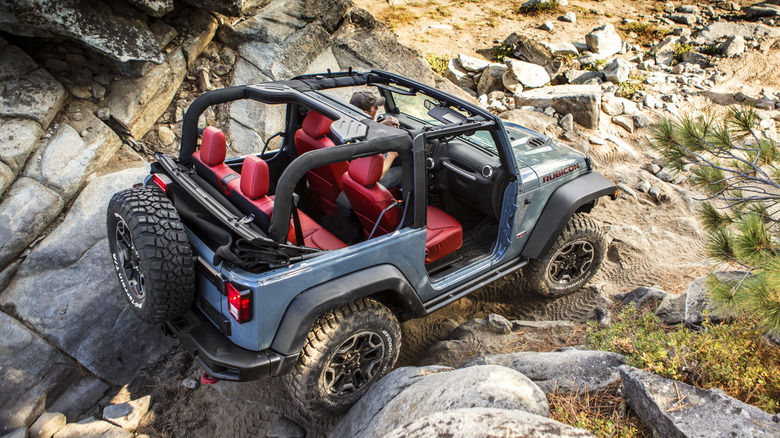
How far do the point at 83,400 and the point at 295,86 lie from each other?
2.84 metres

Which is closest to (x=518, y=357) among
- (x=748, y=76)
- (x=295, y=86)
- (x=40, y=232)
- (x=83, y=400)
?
(x=295, y=86)

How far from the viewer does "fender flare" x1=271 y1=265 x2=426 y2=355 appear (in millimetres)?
2910

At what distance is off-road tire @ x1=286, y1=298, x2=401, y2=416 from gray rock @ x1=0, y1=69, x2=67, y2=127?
419cm

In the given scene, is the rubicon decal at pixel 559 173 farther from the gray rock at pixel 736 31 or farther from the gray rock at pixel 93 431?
the gray rock at pixel 736 31

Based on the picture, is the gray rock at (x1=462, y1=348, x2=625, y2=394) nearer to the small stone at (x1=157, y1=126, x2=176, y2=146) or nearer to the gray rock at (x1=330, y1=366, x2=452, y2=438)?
the gray rock at (x1=330, y1=366, x2=452, y2=438)

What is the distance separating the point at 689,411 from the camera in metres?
2.52

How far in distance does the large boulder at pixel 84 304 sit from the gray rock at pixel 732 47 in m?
10.8

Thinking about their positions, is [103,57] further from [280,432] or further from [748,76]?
[748,76]

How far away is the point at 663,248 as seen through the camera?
5.57 metres

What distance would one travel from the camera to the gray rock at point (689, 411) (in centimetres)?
240

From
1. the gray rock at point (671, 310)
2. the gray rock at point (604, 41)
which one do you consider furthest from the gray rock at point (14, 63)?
the gray rock at point (604, 41)

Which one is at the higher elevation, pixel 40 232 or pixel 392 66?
pixel 392 66

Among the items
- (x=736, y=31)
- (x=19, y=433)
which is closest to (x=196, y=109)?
(x=19, y=433)

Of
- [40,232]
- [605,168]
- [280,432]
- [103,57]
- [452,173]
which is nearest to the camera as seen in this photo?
[280,432]
